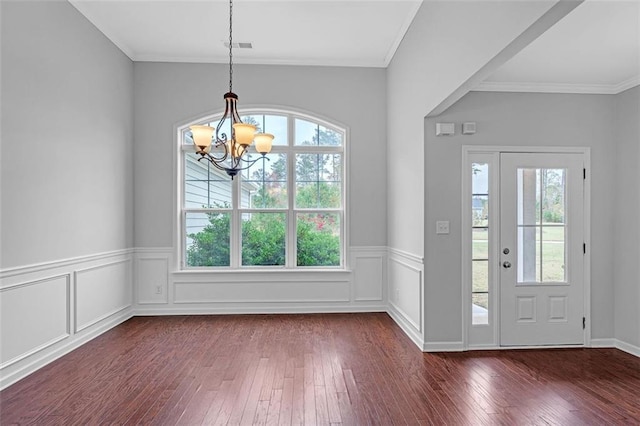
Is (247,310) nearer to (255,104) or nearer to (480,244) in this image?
(255,104)

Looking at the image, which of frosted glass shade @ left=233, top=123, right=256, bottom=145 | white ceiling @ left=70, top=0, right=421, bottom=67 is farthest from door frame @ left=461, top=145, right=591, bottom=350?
frosted glass shade @ left=233, top=123, right=256, bottom=145

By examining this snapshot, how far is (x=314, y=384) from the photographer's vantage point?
9.80 feet

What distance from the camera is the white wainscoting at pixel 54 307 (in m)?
2.98

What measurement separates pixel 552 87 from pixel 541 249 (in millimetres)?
1677

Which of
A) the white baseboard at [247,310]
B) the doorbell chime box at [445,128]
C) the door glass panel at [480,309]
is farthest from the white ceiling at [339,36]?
the white baseboard at [247,310]

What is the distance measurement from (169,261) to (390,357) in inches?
124

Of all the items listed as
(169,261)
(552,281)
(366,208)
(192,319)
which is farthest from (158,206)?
(552,281)

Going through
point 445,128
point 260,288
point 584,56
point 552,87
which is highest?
point 584,56

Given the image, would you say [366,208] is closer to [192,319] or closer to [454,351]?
[454,351]

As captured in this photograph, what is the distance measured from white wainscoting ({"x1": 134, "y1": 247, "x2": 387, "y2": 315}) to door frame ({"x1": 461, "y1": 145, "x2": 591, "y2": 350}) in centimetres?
153

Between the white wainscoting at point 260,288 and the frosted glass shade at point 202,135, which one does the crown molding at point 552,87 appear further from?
the frosted glass shade at point 202,135

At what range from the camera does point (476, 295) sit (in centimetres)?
388

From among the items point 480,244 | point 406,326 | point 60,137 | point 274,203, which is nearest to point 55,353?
point 60,137

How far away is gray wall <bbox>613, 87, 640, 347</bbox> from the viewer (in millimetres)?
3807
